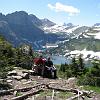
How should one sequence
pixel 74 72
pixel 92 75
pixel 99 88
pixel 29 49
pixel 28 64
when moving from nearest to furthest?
pixel 99 88, pixel 92 75, pixel 74 72, pixel 28 64, pixel 29 49

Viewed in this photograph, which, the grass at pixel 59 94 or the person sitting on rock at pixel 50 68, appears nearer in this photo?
the grass at pixel 59 94

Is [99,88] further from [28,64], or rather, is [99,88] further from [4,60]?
[28,64]

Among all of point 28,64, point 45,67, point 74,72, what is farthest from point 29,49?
point 45,67

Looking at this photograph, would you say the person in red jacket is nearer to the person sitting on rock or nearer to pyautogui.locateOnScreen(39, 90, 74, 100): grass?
the person sitting on rock

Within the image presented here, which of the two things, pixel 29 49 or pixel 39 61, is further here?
pixel 29 49

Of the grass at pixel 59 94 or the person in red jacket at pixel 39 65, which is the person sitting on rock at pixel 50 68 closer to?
the person in red jacket at pixel 39 65

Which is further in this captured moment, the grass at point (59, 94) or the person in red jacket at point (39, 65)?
the person in red jacket at point (39, 65)

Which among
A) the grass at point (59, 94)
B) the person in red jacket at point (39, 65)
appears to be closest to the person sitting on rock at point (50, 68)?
the person in red jacket at point (39, 65)

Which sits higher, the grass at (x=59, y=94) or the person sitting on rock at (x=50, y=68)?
the person sitting on rock at (x=50, y=68)

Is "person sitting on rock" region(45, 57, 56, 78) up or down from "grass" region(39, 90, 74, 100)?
up

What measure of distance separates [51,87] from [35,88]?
47.0 inches

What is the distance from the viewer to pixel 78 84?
25828 mm

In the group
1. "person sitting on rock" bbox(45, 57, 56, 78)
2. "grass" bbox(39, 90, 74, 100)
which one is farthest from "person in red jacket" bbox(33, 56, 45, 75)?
"grass" bbox(39, 90, 74, 100)

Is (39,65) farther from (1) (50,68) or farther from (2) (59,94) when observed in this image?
(2) (59,94)
